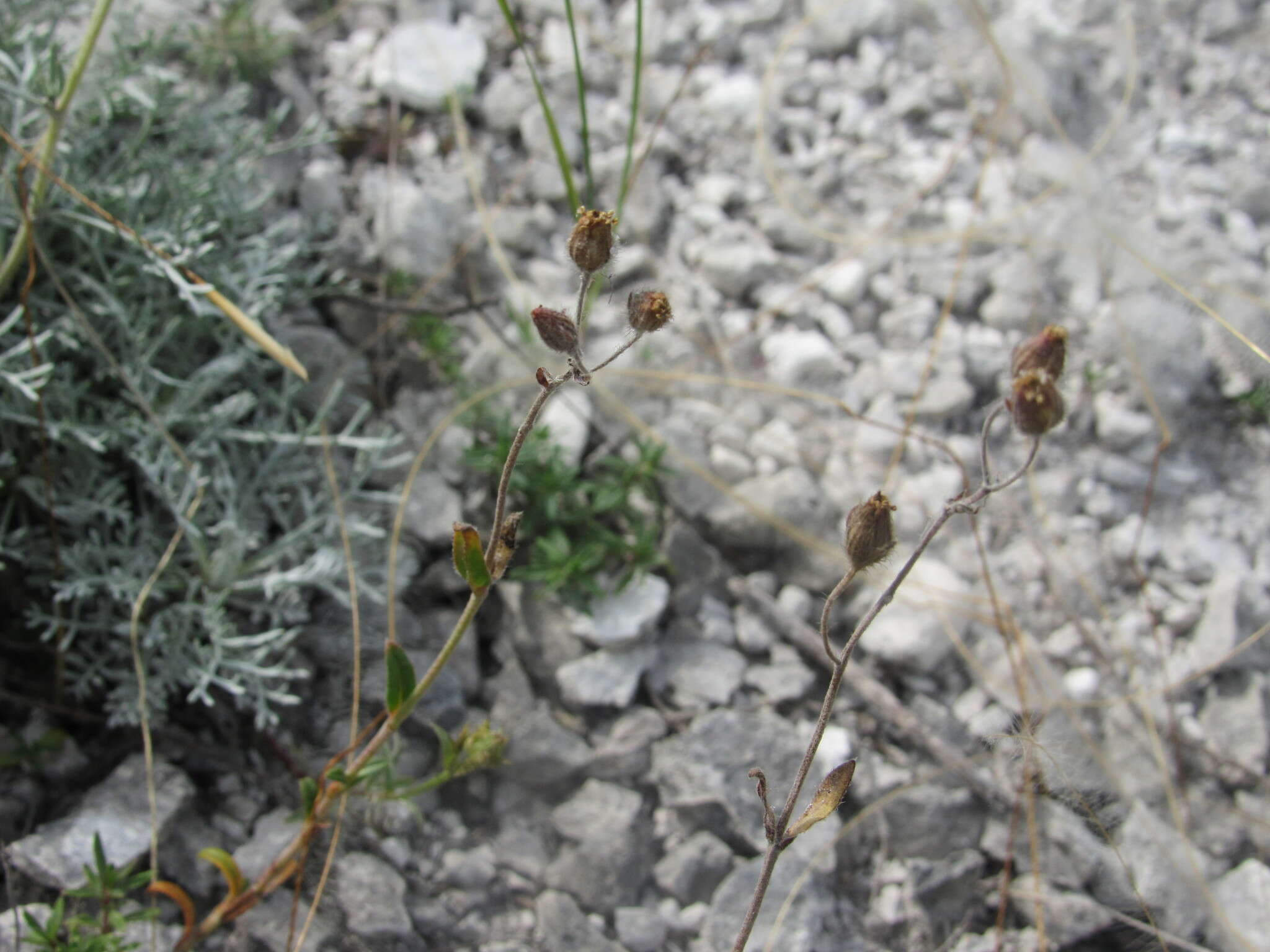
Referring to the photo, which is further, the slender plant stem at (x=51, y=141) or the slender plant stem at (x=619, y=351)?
the slender plant stem at (x=51, y=141)

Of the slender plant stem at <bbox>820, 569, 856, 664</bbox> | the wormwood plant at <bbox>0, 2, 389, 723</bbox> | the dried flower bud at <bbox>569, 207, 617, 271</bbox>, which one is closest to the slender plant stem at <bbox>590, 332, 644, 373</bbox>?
the dried flower bud at <bbox>569, 207, 617, 271</bbox>

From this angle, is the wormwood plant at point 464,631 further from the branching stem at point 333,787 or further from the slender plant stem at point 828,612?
the slender plant stem at point 828,612

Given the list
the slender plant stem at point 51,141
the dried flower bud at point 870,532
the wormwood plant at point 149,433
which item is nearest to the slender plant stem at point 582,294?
the dried flower bud at point 870,532

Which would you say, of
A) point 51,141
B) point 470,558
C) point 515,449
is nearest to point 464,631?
point 470,558

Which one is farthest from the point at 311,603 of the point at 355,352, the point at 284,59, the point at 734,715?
the point at 284,59

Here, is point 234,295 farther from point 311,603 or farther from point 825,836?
point 825,836

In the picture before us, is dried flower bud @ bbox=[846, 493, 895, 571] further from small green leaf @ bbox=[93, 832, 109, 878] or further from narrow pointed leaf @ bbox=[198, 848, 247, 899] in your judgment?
small green leaf @ bbox=[93, 832, 109, 878]

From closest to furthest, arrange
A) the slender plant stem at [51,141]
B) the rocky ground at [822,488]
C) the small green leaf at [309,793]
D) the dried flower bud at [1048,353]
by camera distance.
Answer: the dried flower bud at [1048,353]
the small green leaf at [309,793]
the slender plant stem at [51,141]
the rocky ground at [822,488]
